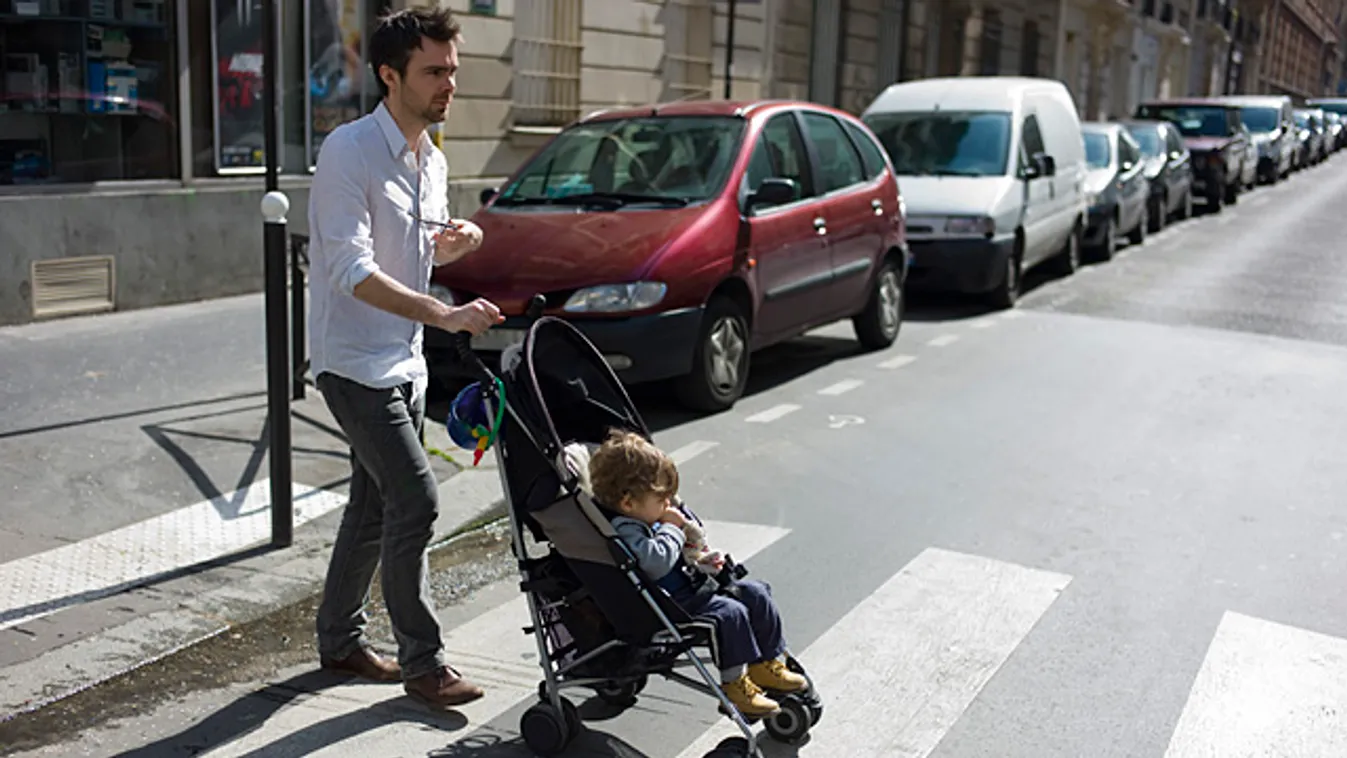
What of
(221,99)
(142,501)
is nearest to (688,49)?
(221,99)

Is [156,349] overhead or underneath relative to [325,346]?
underneath

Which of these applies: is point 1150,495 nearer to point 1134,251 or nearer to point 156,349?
point 156,349

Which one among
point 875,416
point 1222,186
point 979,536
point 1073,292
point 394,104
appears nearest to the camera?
point 394,104

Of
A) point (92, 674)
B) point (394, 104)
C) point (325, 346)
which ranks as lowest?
point (92, 674)

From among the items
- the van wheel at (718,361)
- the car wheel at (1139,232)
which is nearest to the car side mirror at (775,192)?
the van wheel at (718,361)

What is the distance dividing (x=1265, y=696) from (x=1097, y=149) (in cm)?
1382

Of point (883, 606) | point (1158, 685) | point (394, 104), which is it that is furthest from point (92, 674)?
point (1158, 685)

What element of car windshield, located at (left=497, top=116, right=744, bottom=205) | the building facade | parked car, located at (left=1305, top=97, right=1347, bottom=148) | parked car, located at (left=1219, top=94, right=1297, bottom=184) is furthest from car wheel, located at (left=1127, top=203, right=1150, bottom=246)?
parked car, located at (left=1305, top=97, right=1347, bottom=148)

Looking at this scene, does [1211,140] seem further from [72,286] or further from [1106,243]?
[72,286]

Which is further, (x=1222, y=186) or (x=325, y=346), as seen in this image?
(x=1222, y=186)

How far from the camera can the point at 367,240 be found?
3.80m

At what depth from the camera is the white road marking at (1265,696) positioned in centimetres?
400

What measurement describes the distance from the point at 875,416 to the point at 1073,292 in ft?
20.8

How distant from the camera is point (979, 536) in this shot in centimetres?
591
